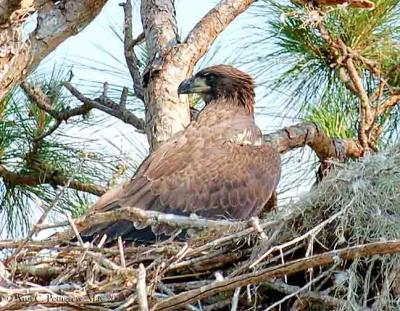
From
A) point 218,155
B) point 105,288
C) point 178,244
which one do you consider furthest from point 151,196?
point 105,288

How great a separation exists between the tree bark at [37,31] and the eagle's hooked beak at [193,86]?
101 cm

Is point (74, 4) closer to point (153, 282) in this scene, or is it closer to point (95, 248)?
point (95, 248)

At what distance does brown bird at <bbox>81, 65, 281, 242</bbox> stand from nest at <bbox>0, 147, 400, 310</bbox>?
73cm

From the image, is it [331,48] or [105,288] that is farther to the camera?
[331,48]

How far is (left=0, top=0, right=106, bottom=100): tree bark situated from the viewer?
4.87m

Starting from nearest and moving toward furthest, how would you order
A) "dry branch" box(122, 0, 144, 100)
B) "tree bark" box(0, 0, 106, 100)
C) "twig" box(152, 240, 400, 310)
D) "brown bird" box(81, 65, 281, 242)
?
"twig" box(152, 240, 400, 310) → "tree bark" box(0, 0, 106, 100) → "brown bird" box(81, 65, 281, 242) → "dry branch" box(122, 0, 144, 100)

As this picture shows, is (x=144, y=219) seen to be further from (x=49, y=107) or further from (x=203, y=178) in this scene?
(x=49, y=107)

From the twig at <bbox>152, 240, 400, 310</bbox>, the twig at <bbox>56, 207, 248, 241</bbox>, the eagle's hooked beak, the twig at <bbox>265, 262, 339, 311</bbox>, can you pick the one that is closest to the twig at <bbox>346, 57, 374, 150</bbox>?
the eagle's hooked beak

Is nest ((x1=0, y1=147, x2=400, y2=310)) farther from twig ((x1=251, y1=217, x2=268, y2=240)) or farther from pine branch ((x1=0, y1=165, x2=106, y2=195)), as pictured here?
pine branch ((x1=0, y1=165, x2=106, y2=195))

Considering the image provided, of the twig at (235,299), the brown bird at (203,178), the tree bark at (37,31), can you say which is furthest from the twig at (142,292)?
the brown bird at (203,178)

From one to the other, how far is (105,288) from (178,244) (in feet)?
1.79

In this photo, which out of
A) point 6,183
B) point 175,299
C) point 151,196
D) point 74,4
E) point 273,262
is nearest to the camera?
point 175,299

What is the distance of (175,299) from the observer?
4215 millimetres

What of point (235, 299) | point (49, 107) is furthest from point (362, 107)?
point (235, 299)
